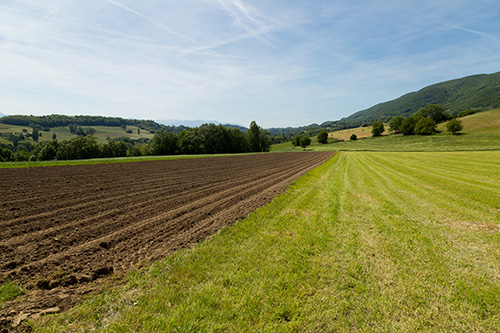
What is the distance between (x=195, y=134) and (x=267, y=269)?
7506 cm

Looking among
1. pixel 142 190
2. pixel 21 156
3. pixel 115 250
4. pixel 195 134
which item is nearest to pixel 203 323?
pixel 115 250

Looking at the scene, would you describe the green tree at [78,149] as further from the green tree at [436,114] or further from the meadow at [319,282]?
the green tree at [436,114]

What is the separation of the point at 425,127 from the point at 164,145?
110 m

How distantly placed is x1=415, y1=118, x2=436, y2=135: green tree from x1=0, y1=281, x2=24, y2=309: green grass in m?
119

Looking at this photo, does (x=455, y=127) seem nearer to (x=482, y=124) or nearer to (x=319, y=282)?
(x=482, y=124)

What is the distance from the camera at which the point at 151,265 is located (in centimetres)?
494

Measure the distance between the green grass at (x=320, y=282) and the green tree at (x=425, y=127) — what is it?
108 metres

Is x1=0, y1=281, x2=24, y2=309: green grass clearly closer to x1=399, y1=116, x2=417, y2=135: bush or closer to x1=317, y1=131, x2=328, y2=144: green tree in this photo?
x1=317, y1=131, x2=328, y2=144: green tree

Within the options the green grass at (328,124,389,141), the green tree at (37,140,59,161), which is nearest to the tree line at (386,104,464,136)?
the green grass at (328,124,389,141)

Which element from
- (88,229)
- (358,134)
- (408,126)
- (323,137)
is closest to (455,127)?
(408,126)

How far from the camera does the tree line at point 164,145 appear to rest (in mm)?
59844

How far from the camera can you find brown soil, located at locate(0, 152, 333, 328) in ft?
14.0

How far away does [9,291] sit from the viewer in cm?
395

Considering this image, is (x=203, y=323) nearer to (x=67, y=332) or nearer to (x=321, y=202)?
(x=67, y=332)
